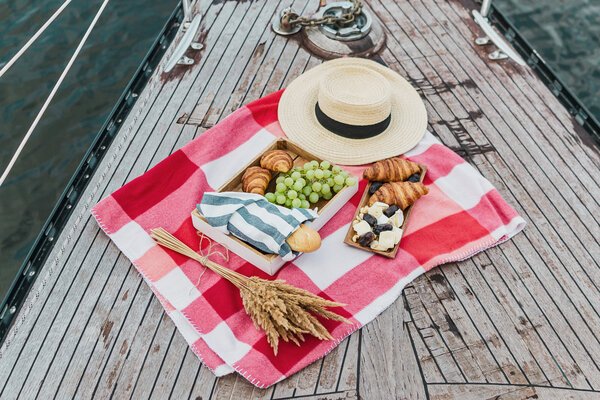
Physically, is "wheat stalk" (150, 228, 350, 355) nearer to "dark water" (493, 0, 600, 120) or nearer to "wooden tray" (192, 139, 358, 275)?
"wooden tray" (192, 139, 358, 275)

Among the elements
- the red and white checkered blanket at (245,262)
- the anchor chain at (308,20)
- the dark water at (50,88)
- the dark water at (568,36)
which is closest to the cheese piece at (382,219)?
the red and white checkered blanket at (245,262)

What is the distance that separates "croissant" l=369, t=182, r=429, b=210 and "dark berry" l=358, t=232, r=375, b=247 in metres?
0.18

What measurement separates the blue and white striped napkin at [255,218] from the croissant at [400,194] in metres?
0.37

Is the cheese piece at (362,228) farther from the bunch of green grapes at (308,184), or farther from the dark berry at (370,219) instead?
the bunch of green grapes at (308,184)

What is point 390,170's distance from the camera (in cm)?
273

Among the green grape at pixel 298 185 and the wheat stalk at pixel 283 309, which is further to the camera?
the green grape at pixel 298 185

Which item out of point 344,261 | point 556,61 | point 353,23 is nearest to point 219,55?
point 353,23

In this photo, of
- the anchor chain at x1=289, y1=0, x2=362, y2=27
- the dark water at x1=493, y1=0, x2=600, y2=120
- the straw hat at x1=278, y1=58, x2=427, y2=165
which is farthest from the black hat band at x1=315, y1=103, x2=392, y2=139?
the dark water at x1=493, y1=0, x2=600, y2=120

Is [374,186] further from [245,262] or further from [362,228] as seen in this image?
[245,262]

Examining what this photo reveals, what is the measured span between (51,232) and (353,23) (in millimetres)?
2318

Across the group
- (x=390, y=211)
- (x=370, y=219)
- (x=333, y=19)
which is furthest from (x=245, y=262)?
(x=333, y=19)

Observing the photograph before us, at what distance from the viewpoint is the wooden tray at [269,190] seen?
2420mm

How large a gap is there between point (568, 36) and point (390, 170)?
4.00 m

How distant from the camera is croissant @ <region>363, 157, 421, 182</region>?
8.93 ft
